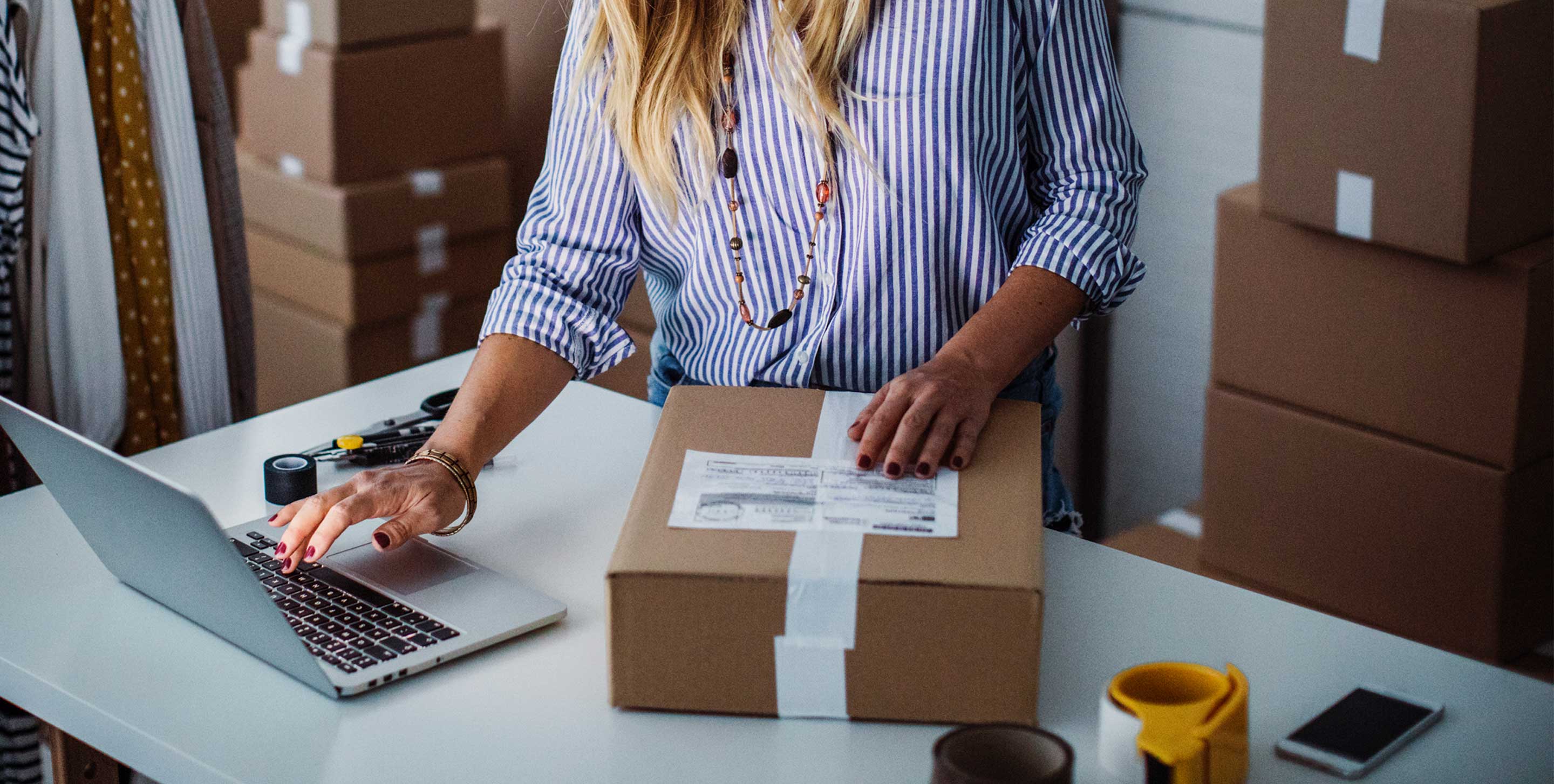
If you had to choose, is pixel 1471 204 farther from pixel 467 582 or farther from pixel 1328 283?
pixel 467 582

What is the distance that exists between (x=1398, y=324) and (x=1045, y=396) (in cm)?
88

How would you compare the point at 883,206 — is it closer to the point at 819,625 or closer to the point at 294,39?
the point at 819,625

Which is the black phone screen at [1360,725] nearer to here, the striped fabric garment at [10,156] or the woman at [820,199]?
the woman at [820,199]

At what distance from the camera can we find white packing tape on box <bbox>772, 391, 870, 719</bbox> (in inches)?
35.2

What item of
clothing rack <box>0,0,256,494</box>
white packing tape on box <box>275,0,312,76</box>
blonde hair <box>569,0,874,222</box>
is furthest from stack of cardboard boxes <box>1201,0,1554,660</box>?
white packing tape on box <box>275,0,312,76</box>

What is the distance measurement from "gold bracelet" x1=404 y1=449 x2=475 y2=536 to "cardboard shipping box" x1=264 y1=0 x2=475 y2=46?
166 centimetres

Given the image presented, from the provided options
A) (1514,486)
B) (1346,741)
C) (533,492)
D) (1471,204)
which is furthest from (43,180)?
(1514,486)

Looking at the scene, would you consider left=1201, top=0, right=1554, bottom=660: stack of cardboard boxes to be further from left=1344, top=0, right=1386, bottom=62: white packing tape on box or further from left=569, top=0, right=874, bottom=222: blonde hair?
left=569, top=0, right=874, bottom=222: blonde hair

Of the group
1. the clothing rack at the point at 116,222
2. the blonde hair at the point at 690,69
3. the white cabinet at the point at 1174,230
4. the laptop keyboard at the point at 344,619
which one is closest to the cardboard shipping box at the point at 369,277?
the clothing rack at the point at 116,222

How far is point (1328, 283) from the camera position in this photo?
6.81 feet

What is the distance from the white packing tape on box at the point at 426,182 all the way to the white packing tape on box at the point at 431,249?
0.06 m

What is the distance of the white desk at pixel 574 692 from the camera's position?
909mm

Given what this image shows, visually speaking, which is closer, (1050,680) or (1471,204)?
(1050,680)

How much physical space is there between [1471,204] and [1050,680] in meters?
1.18
